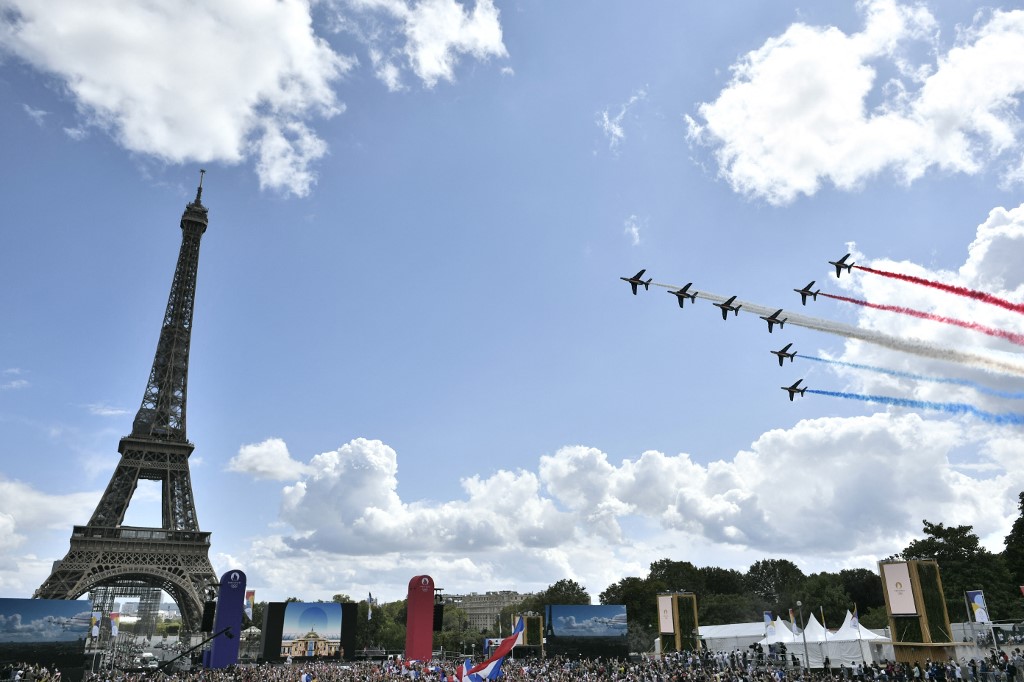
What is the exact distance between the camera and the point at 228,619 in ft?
152

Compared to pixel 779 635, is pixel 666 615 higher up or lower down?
higher up

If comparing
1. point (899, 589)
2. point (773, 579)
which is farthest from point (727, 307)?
point (773, 579)

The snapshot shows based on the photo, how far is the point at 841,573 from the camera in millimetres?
107375

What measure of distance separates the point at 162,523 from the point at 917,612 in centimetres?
7035

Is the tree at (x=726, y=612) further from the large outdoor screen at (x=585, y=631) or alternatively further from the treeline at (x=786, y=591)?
the large outdoor screen at (x=585, y=631)

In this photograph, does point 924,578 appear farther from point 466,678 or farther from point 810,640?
point 466,678

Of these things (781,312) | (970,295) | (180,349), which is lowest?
(970,295)

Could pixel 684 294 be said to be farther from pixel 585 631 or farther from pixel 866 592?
pixel 866 592

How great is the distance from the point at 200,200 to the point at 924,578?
87.8m

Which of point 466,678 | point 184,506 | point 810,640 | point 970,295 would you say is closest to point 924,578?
point 810,640

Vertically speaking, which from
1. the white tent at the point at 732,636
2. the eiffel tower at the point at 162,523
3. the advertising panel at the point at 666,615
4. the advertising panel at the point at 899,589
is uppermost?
the eiffel tower at the point at 162,523

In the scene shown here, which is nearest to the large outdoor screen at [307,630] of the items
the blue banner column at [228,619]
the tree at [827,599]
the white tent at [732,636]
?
the blue banner column at [228,619]

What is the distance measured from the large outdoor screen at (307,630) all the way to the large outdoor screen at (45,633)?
15.5 metres

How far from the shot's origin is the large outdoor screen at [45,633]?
1625 inches
